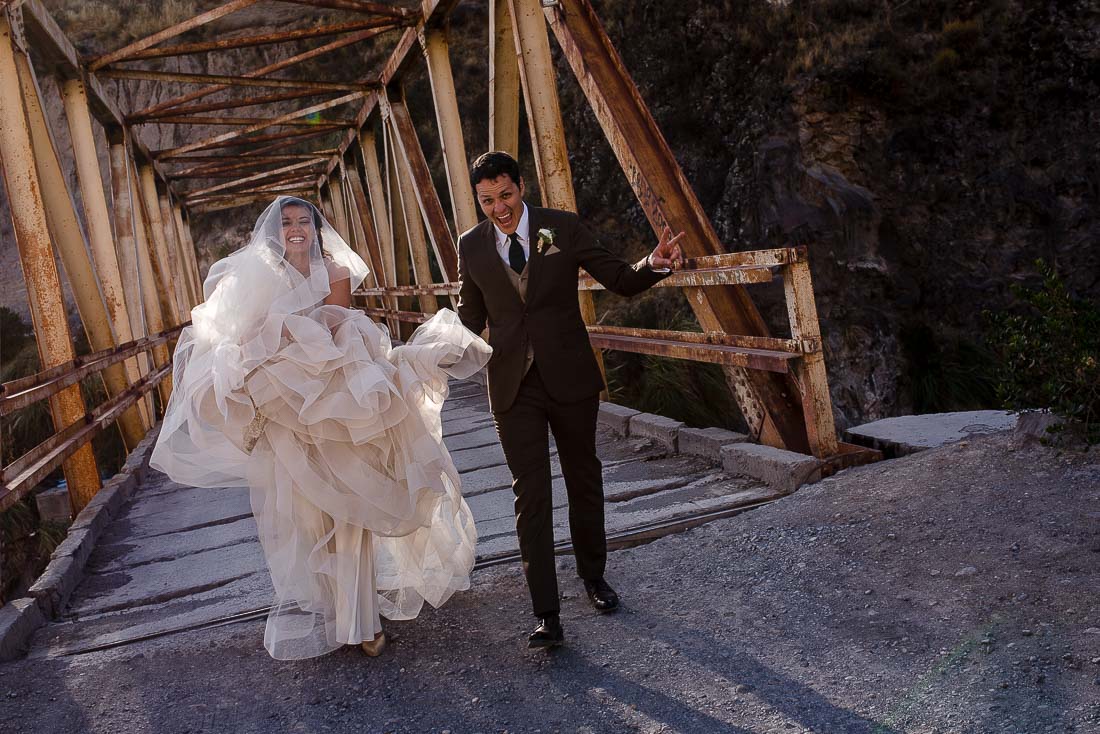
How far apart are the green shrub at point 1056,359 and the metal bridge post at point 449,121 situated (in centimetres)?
654

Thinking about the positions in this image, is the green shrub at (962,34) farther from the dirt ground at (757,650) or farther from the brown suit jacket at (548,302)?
the brown suit jacket at (548,302)

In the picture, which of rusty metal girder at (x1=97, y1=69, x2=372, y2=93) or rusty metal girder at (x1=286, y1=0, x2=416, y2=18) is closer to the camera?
rusty metal girder at (x1=286, y1=0, x2=416, y2=18)

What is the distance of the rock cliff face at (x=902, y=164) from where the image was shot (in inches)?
578

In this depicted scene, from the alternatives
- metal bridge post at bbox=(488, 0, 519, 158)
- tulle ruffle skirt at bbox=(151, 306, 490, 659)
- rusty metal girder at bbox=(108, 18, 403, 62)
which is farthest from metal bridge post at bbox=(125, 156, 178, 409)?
tulle ruffle skirt at bbox=(151, 306, 490, 659)

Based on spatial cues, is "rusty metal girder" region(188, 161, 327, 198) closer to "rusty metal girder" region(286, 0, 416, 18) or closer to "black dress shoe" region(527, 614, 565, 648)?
"rusty metal girder" region(286, 0, 416, 18)

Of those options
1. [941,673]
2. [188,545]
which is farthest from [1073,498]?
[188,545]

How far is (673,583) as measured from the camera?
417 centimetres

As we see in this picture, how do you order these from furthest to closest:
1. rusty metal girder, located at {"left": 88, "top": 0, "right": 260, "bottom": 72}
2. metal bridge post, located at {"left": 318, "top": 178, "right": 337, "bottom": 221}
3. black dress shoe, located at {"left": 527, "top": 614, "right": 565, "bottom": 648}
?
metal bridge post, located at {"left": 318, "top": 178, "right": 337, "bottom": 221}
rusty metal girder, located at {"left": 88, "top": 0, "right": 260, "bottom": 72}
black dress shoe, located at {"left": 527, "top": 614, "right": 565, "bottom": 648}

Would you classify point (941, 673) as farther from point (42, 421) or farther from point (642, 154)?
point (42, 421)

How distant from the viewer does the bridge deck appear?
15.0 ft

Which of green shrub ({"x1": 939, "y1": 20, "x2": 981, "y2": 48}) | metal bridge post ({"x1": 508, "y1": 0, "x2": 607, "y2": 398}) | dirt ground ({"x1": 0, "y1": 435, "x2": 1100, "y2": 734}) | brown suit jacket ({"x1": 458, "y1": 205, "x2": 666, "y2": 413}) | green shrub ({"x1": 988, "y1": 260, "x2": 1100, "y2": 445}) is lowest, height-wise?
dirt ground ({"x1": 0, "y1": 435, "x2": 1100, "y2": 734})

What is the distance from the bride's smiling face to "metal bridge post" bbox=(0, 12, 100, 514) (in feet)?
12.8

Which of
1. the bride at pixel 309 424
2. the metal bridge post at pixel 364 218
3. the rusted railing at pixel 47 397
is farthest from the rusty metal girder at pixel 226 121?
the bride at pixel 309 424

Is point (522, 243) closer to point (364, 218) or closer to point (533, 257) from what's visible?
point (533, 257)
